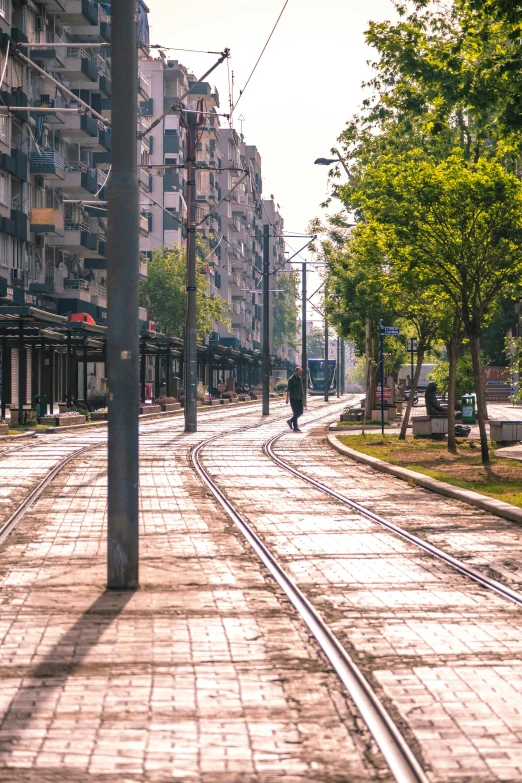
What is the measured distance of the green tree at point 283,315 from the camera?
177 metres

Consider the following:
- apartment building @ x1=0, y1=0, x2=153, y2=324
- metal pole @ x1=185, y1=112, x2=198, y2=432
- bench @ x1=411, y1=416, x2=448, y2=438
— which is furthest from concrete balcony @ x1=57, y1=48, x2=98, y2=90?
bench @ x1=411, y1=416, x2=448, y2=438

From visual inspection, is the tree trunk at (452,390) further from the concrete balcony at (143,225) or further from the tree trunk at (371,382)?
the concrete balcony at (143,225)

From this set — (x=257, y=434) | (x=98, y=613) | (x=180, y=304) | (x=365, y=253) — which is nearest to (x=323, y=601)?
(x=98, y=613)

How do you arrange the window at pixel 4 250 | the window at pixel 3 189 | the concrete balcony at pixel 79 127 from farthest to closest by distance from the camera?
the concrete balcony at pixel 79 127
the window at pixel 3 189
the window at pixel 4 250

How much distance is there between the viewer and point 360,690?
6.11 meters

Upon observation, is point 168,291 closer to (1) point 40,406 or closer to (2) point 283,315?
(1) point 40,406

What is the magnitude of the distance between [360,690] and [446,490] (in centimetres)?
1107

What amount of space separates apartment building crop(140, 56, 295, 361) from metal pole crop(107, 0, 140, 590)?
6207 cm

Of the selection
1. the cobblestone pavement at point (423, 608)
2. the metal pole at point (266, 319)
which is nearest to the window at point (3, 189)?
the metal pole at point (266, 319)

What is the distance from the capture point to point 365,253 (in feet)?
91.8

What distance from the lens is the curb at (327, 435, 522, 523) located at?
47.1ft

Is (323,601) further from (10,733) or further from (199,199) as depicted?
(199,199)

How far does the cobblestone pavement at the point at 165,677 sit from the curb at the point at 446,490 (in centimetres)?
403

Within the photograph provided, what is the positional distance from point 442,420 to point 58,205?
42.3 m
